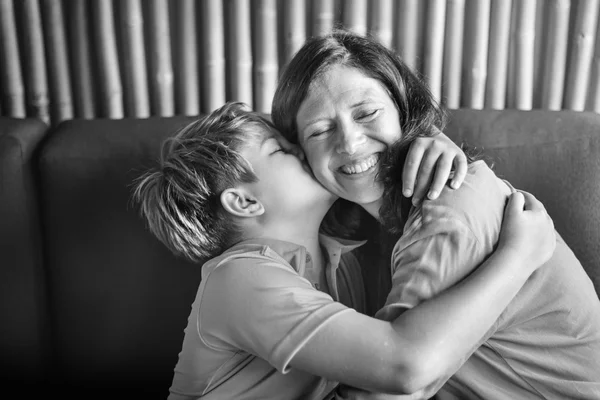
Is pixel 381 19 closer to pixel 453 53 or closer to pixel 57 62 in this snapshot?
pixel 453 53

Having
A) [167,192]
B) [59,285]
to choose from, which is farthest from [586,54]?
[59,285]

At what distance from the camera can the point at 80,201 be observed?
1.31 metres

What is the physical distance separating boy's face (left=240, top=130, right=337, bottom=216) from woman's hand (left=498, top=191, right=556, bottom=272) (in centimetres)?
34

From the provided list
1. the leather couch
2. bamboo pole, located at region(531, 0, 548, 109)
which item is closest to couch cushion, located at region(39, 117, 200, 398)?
Answer: the leather couch

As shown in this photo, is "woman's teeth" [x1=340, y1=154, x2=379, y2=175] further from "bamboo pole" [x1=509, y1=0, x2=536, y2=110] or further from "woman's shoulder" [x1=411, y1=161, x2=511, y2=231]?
"bamboo pole" [x1=509, y1=0, x2=536, y2=110]

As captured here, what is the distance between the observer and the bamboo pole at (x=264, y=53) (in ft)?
4.70

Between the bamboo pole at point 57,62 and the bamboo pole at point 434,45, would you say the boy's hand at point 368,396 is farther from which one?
the bamboo pole at point 57,62

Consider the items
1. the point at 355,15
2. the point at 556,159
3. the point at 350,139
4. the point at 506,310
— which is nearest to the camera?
the point at 506,310

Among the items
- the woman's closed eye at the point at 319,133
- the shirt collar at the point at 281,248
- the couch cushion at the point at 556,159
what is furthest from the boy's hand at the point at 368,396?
the couch cushion at the point at 556,159

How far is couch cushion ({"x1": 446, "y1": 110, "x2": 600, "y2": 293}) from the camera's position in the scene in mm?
1228

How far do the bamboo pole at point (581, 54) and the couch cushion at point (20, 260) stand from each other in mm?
1258

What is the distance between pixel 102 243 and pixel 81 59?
482mm

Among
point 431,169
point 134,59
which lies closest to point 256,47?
point 134,59

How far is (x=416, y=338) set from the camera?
2.64 feet
